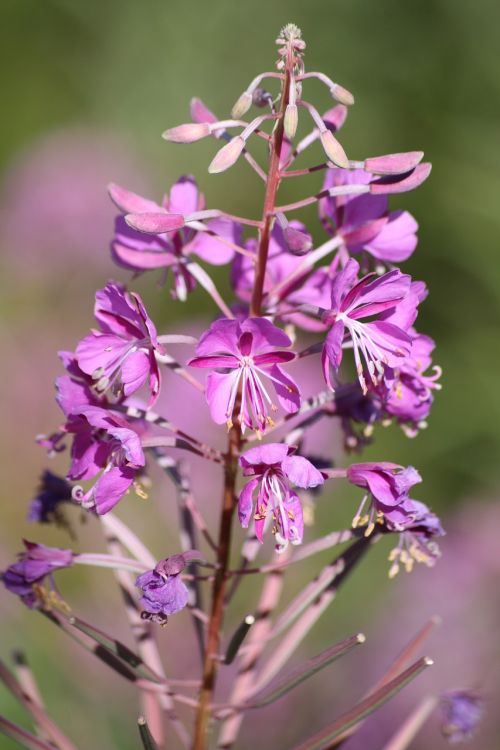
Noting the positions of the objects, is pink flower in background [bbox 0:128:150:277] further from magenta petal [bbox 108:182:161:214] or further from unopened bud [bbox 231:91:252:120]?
unopened bud [bbox 231:91:252:120]

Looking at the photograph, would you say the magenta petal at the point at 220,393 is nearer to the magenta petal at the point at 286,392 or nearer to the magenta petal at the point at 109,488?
the magenta petal at the point at 286,392

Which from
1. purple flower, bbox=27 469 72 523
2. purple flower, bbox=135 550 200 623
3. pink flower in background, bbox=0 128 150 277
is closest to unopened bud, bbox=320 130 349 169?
purple flower, bbox=135 550 200 623

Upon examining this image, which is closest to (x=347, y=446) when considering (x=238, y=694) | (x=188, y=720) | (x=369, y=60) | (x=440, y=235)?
(x=238, y=694)

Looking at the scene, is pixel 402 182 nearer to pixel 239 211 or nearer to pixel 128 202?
pixel 128 202

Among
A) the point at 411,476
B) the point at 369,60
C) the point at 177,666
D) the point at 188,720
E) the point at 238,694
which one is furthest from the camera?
the point at 369,60

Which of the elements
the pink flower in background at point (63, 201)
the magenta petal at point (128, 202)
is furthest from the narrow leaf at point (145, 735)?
the pink flower in background at point (63, 201)

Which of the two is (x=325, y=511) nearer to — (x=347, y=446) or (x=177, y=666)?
(x=177, y=666)

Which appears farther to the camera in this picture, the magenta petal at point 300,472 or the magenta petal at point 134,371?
the magenta petal at point 134,371

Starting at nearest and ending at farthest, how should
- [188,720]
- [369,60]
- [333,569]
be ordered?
[333,569]
[188,720]
[369,60]
